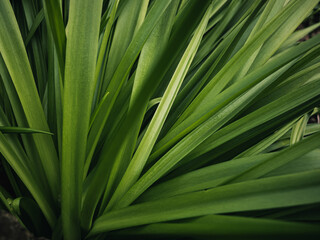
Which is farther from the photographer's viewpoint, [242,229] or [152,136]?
[152,136]

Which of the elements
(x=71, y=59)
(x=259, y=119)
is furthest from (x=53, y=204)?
(x=259, y=119)

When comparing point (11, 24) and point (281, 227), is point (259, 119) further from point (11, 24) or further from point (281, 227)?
point (11, 24)

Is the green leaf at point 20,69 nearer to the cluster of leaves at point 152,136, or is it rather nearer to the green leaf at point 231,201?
the cluster of leaves at point 152,136

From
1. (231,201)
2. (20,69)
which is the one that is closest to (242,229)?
(231,201)

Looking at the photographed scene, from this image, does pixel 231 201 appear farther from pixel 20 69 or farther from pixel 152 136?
pixel 20 69

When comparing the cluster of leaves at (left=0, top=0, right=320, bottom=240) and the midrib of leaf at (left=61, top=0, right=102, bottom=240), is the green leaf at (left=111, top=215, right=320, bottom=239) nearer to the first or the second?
the cluster of leaves at (left=0, top=0, right=320, bottom=240)

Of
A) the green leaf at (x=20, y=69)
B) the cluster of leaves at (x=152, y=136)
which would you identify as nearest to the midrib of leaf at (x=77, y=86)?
the cluster of leaves at (x=152, y=136)

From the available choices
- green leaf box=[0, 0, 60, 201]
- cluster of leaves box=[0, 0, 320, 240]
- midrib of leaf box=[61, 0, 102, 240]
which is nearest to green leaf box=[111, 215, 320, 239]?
cluster of leaves box=[0, 0, 320, 240]

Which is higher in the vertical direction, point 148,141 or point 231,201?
point 148,141

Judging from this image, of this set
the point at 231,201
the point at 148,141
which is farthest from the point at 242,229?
the point at 148,141
